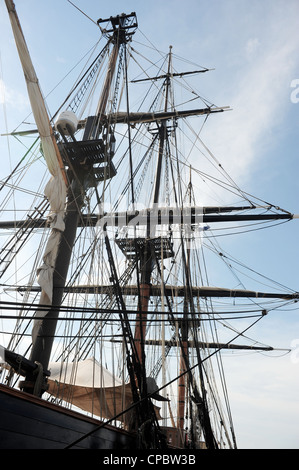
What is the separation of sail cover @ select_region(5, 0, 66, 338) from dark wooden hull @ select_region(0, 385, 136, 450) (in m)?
2.86

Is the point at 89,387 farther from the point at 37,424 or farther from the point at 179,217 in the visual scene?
the point at 179,217

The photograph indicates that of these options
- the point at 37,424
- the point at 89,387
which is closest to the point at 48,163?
the point at 89,387

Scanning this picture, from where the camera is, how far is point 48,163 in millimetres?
7812

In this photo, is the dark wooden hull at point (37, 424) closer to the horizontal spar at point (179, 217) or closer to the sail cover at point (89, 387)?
the sail cover at point (89, 387)

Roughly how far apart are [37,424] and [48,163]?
5.69 metres

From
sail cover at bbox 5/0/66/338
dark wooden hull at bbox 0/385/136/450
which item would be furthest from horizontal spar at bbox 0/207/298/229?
dark wooden hull at bbox 0/385/136/450

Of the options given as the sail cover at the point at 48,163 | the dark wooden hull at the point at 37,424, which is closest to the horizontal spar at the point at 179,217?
the sail cover at the point at 48,163

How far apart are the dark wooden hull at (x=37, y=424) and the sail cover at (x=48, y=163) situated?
2865 millimetres

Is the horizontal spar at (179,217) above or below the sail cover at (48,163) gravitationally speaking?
above

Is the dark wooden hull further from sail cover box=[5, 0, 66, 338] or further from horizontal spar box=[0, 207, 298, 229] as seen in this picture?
horizontal spar box=[0, 207, 298, 229]

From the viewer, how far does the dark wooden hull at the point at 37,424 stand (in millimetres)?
3163

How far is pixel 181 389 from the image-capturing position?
1833 centimetres
